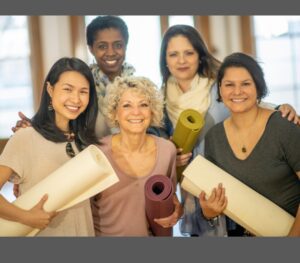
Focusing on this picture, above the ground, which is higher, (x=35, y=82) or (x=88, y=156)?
(x=35, y=82)

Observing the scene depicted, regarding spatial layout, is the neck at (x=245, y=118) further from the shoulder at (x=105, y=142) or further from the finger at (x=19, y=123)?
the finger at (x=19, y=123)

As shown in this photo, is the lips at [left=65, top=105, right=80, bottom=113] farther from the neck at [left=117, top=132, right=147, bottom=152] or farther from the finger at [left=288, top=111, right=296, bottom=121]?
the finger at [left=288, top=111, right=296, bottom=121]

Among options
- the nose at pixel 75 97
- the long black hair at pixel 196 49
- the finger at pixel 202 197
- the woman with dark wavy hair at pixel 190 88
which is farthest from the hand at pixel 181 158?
the nose at pixel 75 97

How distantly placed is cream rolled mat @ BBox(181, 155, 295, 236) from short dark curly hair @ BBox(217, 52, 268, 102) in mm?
241

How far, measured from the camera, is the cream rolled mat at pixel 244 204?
48.1 inches

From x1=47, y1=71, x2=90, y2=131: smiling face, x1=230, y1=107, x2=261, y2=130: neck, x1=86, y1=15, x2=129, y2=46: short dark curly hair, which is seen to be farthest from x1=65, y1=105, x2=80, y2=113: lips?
x1=230, y1=107, x2=261, y2=130: neck

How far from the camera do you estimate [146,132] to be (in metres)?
1.28

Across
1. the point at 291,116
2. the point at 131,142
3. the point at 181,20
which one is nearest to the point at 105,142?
the point at 131,142

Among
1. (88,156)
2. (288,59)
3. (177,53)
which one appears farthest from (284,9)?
(88,156)

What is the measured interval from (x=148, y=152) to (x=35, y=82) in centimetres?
39

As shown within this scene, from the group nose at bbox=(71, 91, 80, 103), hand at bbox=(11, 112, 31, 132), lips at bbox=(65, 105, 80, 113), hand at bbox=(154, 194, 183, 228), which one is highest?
nose at bbox=(71, 91, 80, 103)

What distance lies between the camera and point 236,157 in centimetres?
126

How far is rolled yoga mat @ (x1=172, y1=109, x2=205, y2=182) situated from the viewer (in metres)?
1.25

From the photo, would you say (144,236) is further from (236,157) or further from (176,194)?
(236,157)
